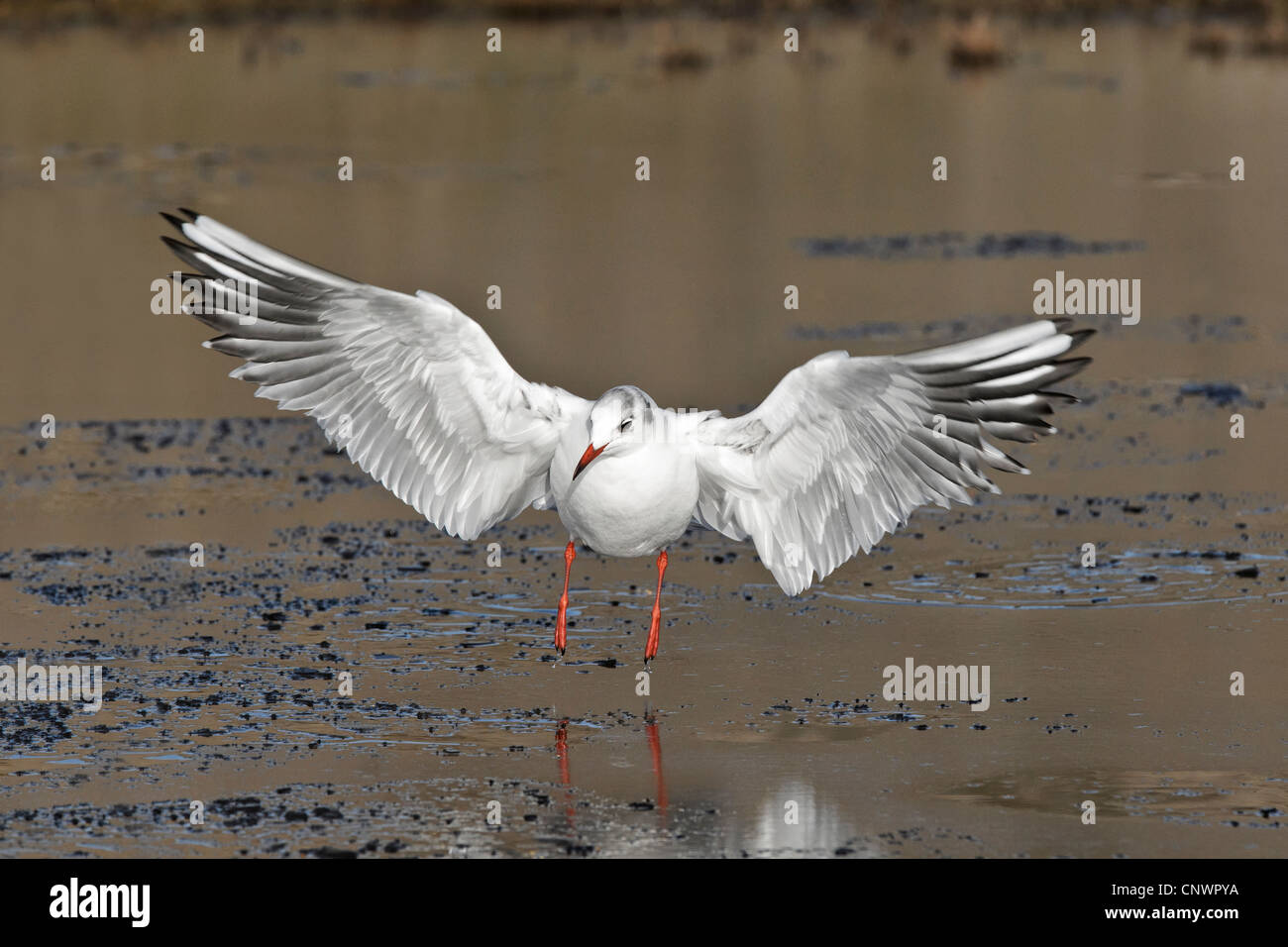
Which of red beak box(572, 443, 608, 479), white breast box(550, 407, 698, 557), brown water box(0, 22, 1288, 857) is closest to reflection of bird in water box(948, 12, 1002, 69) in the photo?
brown water box(0, 22, 1288, 857)

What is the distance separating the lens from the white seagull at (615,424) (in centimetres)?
778

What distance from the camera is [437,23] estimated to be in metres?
35.0

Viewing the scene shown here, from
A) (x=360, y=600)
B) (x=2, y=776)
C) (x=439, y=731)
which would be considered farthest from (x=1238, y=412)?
(x=2, y=776)

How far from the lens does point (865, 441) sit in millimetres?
8055

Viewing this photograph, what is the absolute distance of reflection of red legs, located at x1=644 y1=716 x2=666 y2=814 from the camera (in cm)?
695

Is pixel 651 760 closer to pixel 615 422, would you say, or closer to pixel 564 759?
pixel 564 759

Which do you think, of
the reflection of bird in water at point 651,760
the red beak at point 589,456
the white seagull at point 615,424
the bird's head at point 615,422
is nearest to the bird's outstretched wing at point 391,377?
the white seagull at point 615,424

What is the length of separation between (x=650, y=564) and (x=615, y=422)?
2.49 metres

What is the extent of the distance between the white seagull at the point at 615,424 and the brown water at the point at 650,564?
61cm

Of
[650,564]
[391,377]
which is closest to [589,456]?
[391,377]

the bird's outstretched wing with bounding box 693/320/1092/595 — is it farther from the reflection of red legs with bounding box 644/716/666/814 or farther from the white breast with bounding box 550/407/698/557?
the reflection of red legs with bounding box 644/716/666/814

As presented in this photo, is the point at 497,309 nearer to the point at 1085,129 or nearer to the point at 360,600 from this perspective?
the point at 360,600

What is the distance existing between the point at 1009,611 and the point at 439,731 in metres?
2.85

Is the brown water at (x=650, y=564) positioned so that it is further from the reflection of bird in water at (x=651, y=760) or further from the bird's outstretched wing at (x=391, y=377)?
the bird's outstretched wing at (x=391, y=377)
